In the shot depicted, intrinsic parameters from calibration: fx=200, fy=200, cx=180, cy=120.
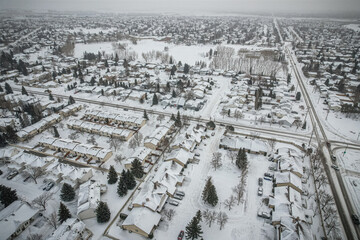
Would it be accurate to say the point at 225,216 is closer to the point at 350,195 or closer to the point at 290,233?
the point at 290,233

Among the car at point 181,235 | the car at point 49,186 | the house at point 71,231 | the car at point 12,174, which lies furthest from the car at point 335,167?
the car at point 12,174

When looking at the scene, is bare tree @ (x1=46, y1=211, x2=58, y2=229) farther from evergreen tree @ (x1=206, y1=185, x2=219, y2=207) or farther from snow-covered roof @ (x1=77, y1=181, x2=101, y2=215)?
evergreen tree @ (x1=206, y1=185, x2=219, y2=207)

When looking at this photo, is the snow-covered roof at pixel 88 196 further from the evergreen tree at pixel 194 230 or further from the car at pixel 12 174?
the car at pixel 12 174

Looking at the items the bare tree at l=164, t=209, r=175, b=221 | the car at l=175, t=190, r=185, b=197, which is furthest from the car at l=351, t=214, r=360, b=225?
the bare tree at l=164, t=209, r=175, b=221

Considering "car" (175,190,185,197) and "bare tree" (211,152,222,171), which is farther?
"bare tree" (211,152,222,171)

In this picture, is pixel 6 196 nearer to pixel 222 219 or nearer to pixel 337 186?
pixel 222 219

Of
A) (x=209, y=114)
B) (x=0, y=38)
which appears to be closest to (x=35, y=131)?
(x=209, y=114)
